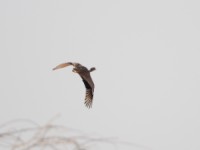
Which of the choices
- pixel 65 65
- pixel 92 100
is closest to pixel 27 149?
pixel 65 65

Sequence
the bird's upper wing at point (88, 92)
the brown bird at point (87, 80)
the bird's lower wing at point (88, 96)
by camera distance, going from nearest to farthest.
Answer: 1. the brown bird at point (87, 80)
2. the bird's upper wing at point (88, 92)
3. the bird's lower wing at point (88, 96)

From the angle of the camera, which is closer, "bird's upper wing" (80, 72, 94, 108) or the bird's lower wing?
"bird's upper wing" (80, 72, 94, 108)

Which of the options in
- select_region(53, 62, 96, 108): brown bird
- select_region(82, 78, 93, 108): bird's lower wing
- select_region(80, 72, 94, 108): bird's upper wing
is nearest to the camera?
select_region(53, 62, 96, 108): brown bird

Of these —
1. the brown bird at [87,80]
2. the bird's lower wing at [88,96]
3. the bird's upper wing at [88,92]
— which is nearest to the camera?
the brown bird at [87,80]

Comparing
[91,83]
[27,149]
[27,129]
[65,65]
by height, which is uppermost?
[91,83]

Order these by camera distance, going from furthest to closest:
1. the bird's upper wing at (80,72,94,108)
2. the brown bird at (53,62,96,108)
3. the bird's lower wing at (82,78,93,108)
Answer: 1. the bird's lower wing at (82,78,93,108)
2. the bird's upper wing at (80,72,94,108)
3. the brown bird at (53,62,96,108)

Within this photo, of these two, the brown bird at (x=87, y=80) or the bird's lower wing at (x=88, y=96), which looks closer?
the brown bird at (x=87, y=80)

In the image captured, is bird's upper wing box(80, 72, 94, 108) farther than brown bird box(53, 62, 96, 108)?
Yes

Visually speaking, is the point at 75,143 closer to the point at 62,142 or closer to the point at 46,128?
the point at 62,142

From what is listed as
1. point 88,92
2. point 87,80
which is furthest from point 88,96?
point 87,80

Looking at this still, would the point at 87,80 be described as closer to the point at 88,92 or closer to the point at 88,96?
the point at 88,92

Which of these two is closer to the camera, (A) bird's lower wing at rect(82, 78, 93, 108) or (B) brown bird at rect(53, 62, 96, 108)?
(B) brown bird at rect(53, 62, 96, 108)
